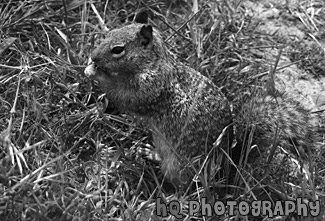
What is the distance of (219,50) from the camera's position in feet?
15.0

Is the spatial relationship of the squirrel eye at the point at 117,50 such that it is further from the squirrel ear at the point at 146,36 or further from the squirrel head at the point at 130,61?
the squirrel ear at the point at 146,36

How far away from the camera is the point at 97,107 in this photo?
154 inches

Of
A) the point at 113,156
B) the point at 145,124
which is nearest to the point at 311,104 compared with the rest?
the point at 145,124

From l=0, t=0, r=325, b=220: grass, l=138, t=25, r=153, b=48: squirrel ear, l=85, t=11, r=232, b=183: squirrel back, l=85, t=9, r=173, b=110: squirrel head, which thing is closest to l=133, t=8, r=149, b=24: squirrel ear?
l=85, t=9, r=173, b=110: squirrel head

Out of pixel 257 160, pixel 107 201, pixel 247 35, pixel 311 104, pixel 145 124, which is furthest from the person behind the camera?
pixel 247 35

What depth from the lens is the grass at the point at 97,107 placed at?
3.20 meters

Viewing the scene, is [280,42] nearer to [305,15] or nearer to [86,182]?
[305,15]

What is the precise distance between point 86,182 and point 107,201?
0.60ft

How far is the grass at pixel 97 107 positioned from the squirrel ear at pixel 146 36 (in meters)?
0.60

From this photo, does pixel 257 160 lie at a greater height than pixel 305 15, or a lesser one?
lesser

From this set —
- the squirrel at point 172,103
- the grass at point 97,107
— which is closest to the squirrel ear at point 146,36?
the squirrel at point 172,103

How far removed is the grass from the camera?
3.20 m

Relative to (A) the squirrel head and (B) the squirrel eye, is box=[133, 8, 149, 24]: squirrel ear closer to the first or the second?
(A) the squirrel head

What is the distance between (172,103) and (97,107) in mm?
562
